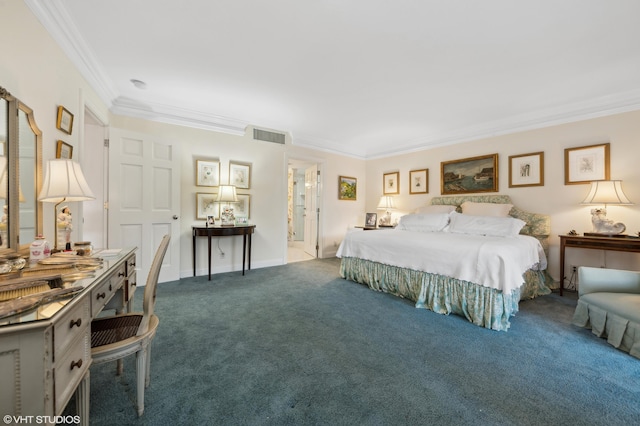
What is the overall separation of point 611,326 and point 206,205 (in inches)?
187

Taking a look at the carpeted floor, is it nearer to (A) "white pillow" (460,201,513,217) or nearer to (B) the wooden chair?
(B) the wooden chair

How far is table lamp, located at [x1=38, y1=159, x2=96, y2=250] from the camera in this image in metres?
1.70

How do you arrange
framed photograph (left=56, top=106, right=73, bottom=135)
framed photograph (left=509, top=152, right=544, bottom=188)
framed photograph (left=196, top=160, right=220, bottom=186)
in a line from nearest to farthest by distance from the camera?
framed photograph (left=56, top=106, right=73, bottom=135) < framed photograph (left=509, top=152, right=544, bottom=188) < framed photograph (left=196, top=160, right=220, bottom=186)

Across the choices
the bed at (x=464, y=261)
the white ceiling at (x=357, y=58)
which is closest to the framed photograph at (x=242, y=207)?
the white ceiling at (x=357, y=58)

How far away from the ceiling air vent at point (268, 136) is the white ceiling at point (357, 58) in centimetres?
46

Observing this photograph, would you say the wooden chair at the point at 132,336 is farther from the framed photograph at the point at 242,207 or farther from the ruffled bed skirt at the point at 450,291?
the framed photograph at the point at 242,207

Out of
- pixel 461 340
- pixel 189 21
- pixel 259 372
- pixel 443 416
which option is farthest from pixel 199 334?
pixel 189 21

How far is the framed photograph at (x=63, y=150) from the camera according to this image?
7.03 feet

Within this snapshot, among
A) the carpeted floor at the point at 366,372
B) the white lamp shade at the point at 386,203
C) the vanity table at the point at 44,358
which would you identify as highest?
the white lamp shade at the point at 386,203

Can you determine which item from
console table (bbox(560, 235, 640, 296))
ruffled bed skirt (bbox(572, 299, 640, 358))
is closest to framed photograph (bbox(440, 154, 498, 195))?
console table (bbox(560, 235, 640, 296))

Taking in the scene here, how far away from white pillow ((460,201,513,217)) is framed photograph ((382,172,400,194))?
158cm

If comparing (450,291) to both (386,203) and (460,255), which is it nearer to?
(460,255)

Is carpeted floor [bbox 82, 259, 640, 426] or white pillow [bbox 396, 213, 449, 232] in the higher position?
white pillow [bbox 396, 213, 449, 232]

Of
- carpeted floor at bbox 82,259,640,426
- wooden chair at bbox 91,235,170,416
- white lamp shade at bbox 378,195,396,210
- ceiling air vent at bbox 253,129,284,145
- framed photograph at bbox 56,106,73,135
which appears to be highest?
ceiling air vent at bbox 253,129,284,145
